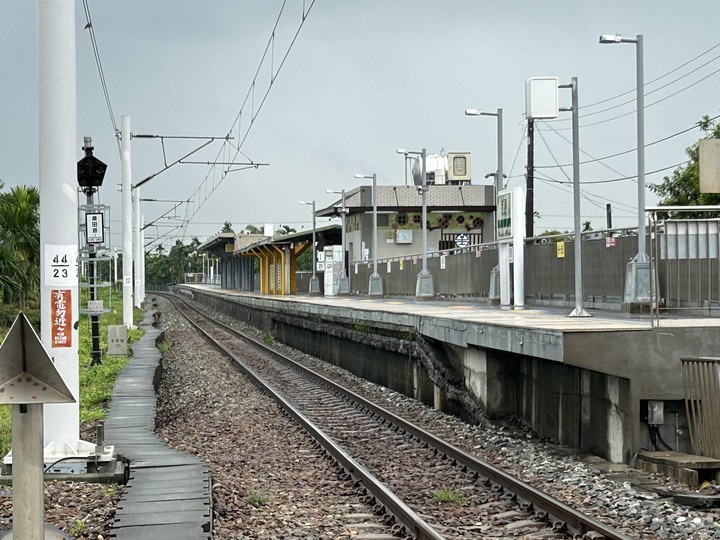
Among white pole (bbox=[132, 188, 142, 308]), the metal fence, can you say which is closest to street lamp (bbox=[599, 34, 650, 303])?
the metal fence

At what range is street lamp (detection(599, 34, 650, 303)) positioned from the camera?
1678cm

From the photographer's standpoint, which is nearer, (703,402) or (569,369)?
(703,402)

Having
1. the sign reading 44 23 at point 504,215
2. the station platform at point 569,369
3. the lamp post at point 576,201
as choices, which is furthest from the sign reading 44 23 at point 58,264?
the sign reading 44 23 at point 504,215

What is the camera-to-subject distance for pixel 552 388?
1230 cm

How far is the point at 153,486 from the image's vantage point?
8.43m

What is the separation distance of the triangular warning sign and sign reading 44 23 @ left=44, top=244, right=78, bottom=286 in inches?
149

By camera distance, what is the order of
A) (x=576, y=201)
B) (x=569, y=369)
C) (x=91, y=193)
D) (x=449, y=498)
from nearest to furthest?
(x=449, y=498)
(x=569, y=369)
(x=576, y=201)
(x=91, y=193)

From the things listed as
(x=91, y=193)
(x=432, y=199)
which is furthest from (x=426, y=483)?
(x=432, y=199)

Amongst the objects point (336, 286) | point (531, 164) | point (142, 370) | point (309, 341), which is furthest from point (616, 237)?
point (336, 286)

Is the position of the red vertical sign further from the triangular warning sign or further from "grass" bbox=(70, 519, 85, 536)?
the triangular warning sign

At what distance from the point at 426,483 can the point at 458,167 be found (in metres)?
49.7

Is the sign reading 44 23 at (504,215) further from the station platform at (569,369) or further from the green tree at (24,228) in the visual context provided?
the green tree at (24,228)

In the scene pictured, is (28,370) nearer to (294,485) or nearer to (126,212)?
(294,485)

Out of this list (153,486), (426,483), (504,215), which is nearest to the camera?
(153,486)
